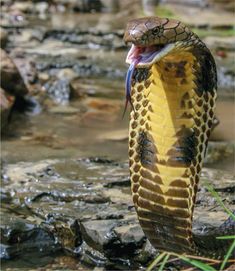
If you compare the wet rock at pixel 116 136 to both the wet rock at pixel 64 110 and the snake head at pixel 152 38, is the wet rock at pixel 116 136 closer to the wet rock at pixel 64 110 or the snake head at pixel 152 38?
the wet rock at pixel 64 110

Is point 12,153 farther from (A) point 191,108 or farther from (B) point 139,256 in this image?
(A) point 191,108

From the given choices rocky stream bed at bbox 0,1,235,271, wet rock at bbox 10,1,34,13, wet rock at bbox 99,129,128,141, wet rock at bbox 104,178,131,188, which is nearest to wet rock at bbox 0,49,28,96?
rocky stream bed at bbox 0,1,235,271

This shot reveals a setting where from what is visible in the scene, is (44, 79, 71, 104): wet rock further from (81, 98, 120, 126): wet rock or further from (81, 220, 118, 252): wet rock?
(81, 220, 118, 252): wet rock

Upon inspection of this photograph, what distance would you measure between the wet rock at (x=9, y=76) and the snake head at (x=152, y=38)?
5163 mm

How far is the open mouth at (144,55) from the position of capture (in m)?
2.59

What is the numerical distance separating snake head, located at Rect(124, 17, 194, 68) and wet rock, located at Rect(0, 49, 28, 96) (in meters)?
5.16

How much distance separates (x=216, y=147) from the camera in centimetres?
629

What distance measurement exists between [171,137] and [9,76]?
4833 millimetres

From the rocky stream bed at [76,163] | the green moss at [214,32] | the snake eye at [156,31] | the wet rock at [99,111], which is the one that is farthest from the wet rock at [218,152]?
the green moss at [214,32]

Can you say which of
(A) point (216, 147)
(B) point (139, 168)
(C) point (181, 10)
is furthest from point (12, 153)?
(C) point (181, 10)

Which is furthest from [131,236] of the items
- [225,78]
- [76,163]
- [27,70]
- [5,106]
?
[225,78]

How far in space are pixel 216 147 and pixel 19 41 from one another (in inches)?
292

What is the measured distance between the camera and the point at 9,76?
7809 mm

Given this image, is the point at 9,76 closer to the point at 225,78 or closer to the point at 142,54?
the point at 225,78
